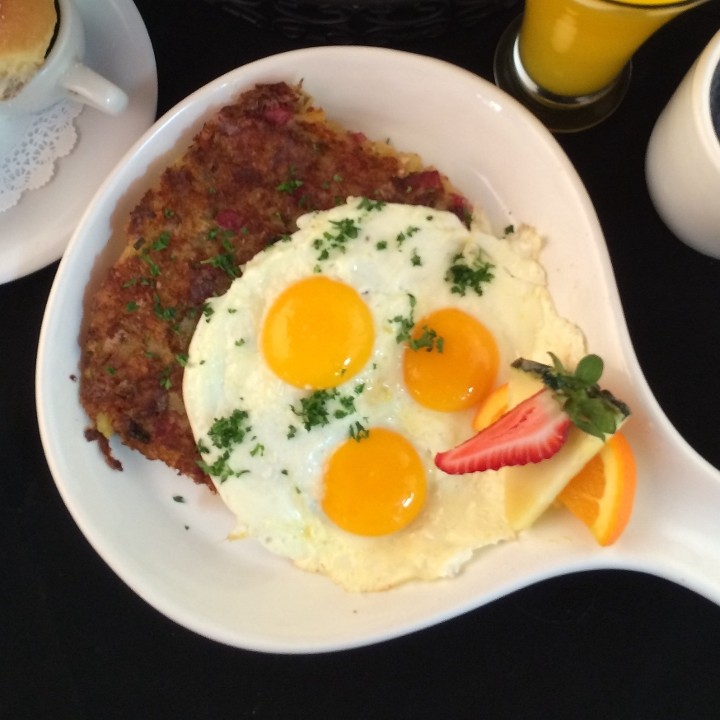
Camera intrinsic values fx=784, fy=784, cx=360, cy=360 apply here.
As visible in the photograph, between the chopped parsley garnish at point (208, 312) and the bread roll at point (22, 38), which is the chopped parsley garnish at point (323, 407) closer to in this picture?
the chopped parsley garnish at point (208, 312)

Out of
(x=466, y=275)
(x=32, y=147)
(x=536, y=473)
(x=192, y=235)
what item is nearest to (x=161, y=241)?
(x=192, y=235)

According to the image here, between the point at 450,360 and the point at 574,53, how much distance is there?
2.47 feet

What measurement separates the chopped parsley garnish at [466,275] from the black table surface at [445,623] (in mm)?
381

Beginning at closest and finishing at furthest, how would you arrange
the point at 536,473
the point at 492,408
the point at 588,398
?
the point at 588,398 → the point at 536,473 → the point at 492,408

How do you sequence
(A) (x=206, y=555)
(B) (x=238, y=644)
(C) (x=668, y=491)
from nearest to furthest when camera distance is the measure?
(C) (x=668, y=491)
(B) (x=238, y=644)
(A) (x=206, y=555)

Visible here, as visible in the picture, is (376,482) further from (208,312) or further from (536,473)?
(208,312)

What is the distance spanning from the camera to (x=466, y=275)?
6.09 feet

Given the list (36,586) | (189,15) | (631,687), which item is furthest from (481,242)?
(36,586)

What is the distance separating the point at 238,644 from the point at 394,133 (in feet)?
4.31

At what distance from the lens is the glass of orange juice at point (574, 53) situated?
1.56m

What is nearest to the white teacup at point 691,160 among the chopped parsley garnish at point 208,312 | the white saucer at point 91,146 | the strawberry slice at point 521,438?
the strawberry slice at point 521,438

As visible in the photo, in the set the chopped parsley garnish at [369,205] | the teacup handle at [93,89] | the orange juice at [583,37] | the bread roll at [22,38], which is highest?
the orange juice at [583,37]

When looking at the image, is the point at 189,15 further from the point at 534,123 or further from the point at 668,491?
the point at 668,491

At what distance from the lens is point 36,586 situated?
6.81 feet
